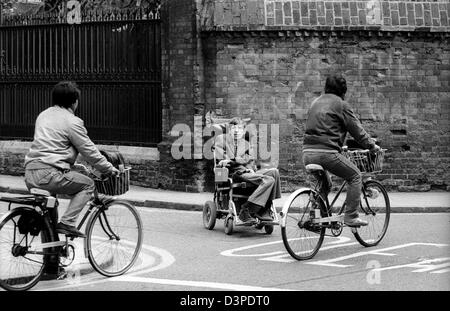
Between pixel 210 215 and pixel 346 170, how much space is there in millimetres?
2875

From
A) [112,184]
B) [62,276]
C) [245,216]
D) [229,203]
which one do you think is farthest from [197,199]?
[62,276]

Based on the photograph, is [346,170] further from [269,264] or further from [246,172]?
[246,172]

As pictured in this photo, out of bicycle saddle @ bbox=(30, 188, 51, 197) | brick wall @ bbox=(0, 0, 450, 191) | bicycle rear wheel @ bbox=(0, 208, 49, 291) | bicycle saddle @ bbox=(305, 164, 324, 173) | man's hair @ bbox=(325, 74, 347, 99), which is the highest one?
brick wall @ bbox=(0, 0, 450, 191)

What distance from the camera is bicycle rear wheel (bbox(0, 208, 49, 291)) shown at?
7910 millimetres

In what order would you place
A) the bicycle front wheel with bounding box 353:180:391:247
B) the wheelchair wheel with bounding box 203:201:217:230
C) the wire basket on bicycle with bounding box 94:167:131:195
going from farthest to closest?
the wheelchair wheel with bounding box 203:201:217:230, the bicycle front wheel with bounding box 353:180:391:247, the wire basket on bicycle with bounding box 94:167:131:195

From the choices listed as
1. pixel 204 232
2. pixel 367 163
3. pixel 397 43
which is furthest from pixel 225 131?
pixel 397 43

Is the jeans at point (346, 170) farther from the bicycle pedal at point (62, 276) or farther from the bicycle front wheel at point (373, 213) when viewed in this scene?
the bicycle pedal at point (62, 276)

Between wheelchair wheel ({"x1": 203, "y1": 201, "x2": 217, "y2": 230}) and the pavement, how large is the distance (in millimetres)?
2309

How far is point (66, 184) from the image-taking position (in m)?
8.23

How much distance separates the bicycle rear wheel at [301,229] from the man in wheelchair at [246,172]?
1.89 m

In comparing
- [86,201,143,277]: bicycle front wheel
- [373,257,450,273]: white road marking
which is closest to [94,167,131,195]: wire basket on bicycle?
[86,201,143,277]: bicycle front wheel

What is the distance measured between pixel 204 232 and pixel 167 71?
5.50m

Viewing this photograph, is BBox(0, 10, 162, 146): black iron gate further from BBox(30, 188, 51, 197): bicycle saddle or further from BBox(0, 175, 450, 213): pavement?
BBox(30, 188, 51, 197): bicycle saddle

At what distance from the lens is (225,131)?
1252 centimetres
